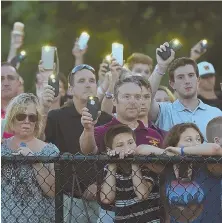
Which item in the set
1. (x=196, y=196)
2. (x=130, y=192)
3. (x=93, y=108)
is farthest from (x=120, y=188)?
(x=93, y=108)

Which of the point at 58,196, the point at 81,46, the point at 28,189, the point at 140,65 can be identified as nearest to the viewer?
the point at 58,196

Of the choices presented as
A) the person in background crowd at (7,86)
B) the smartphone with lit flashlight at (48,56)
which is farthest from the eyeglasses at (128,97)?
the person in background crowd at (7,86)

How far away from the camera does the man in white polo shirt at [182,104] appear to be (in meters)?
6.53

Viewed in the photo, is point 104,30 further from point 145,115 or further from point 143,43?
point 145,115

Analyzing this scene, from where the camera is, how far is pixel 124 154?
16.2 ft

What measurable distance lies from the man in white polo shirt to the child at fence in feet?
4.06

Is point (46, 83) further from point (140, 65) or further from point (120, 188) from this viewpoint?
point (120, 188)

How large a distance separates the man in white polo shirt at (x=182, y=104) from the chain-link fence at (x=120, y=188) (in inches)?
49.6

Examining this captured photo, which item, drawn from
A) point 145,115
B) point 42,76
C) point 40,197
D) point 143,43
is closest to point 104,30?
point 143,43

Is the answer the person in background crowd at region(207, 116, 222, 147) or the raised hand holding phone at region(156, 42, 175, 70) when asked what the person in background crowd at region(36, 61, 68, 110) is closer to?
the raised hand holding phone at region(156, 42, 175, 70)

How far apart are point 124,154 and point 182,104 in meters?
1.81

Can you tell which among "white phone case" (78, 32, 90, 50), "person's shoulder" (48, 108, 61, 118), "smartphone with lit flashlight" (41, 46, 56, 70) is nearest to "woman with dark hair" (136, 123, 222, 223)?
"person's shoulder" (48, 108, 61, 118)

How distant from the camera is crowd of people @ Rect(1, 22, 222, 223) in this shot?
5152mm

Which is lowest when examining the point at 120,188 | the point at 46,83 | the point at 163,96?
the point at 120,188
